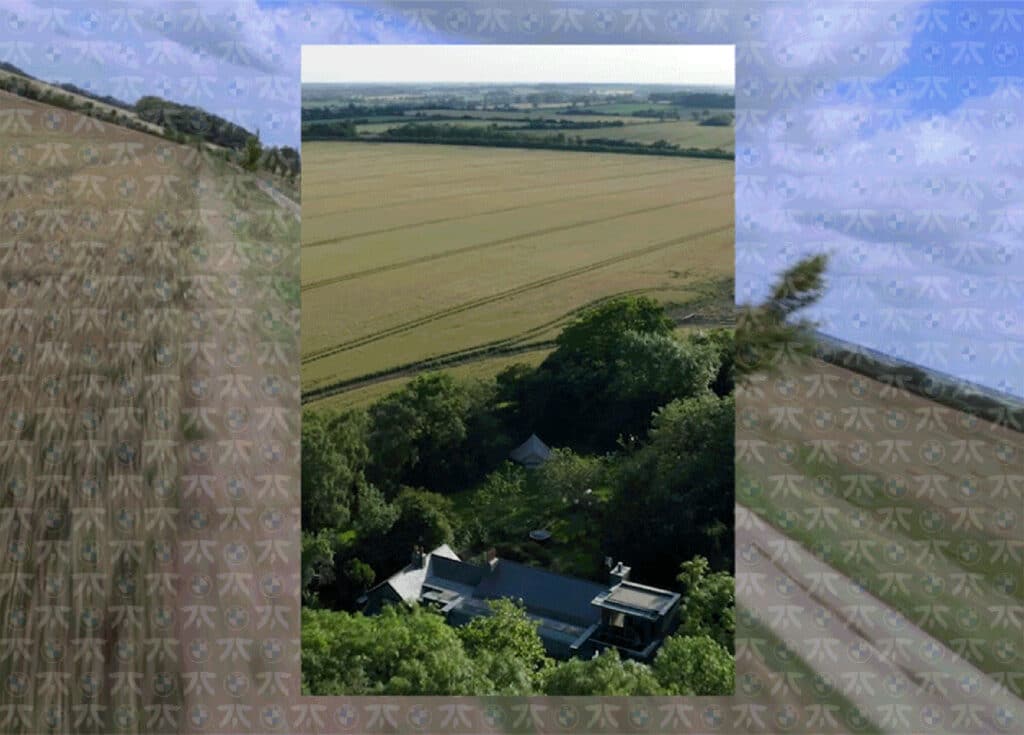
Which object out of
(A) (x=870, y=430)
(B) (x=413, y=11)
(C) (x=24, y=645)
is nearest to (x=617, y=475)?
(A) (x=870, y=430)

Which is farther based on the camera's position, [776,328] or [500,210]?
[500,210]

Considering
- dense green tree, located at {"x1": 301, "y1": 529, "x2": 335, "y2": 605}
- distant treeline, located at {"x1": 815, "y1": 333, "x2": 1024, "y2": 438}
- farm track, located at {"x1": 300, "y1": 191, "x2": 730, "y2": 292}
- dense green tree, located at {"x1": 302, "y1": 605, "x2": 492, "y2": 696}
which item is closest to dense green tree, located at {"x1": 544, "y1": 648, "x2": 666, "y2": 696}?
dense green tree, located at {"x1": 302, "y1": 605, "x2": 492, "y2": 696}

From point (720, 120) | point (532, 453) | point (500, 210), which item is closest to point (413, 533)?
point (532, 453)

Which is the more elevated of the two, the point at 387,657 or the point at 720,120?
the point at 720,120

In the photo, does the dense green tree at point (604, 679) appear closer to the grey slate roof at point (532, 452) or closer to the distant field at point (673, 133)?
the grey slate roof at point (532, 452)

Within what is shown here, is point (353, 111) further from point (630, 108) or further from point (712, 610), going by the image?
point (712, 610)

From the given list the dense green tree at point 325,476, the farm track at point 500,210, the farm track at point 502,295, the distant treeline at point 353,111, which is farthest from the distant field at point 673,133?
the dense green tree at point 325,476

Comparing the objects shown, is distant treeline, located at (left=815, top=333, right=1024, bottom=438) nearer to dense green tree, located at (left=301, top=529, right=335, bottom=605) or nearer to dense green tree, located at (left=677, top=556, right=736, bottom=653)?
dense green tree, located at (left=677, top=556, right=736, bottom=653)
